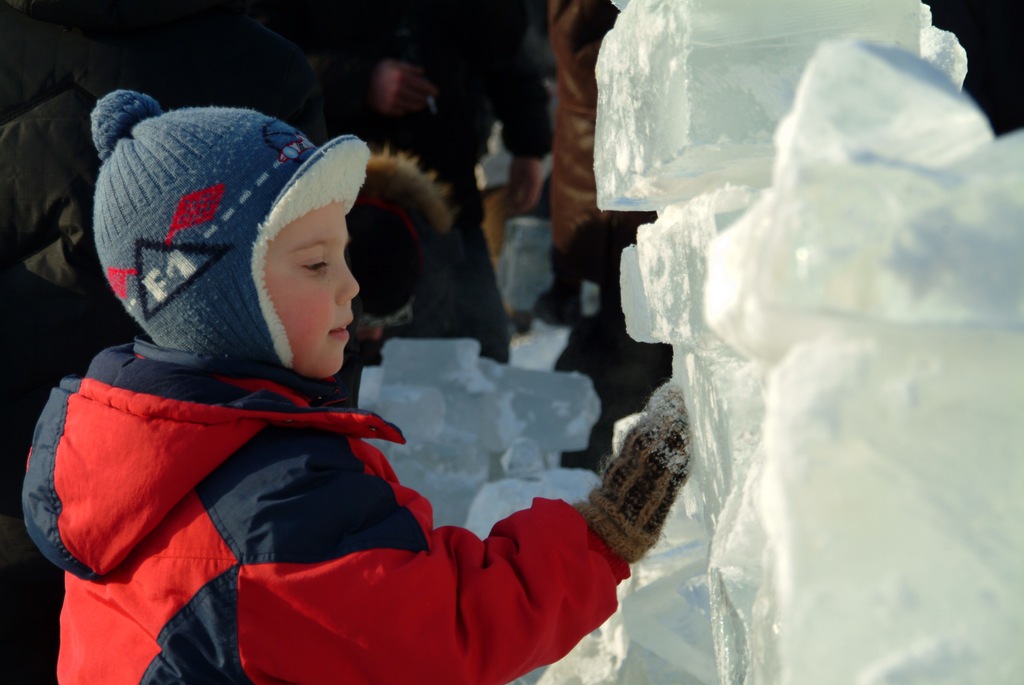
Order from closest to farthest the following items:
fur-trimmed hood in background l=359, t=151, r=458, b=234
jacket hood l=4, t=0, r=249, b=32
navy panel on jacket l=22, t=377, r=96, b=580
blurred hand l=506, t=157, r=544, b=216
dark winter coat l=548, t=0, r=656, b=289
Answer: navy panel on jacket l=22, t=377, r=96, b=580, jacket hood l=4, t=0, r=249, b=32, dark winter coat l=548, t=0, r=656, b=289, fur-trimmed hood in background l=359, t=151, r=458, b=234, blurred hand l=506, t=157, r=544, b=216

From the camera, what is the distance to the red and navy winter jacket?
1.28 m

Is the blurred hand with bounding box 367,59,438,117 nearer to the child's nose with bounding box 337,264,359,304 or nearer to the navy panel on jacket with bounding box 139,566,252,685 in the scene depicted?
the child's nose with bounding box 337,264,359,304

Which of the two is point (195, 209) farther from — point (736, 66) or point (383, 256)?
point (383, 256)

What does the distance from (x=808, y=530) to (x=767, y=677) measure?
378 mm

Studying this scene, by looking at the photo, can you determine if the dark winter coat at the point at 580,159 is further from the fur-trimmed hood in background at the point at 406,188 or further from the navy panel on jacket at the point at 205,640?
the navy panel on jacket at the point at 205,640

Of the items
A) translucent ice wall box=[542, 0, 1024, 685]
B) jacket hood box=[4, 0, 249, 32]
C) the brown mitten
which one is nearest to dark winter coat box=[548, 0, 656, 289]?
jacket hood box=[4, 0, 249, 32]

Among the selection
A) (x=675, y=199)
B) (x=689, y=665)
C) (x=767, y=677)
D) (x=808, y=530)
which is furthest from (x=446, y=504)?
(x=808, y=530)

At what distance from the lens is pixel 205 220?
1459mm

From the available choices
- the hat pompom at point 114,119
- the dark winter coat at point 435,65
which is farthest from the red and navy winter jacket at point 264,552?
the dark winter coat at point 435,65

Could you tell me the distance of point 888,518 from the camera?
707mm

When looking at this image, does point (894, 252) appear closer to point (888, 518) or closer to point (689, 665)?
point (888, 518)

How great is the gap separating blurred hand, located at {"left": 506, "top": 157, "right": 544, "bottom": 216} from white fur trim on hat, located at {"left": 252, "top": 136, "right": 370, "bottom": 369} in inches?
106

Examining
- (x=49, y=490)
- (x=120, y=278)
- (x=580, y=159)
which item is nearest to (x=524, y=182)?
(x=580, y=159)

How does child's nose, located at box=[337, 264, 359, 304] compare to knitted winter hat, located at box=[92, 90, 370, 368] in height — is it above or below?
below
